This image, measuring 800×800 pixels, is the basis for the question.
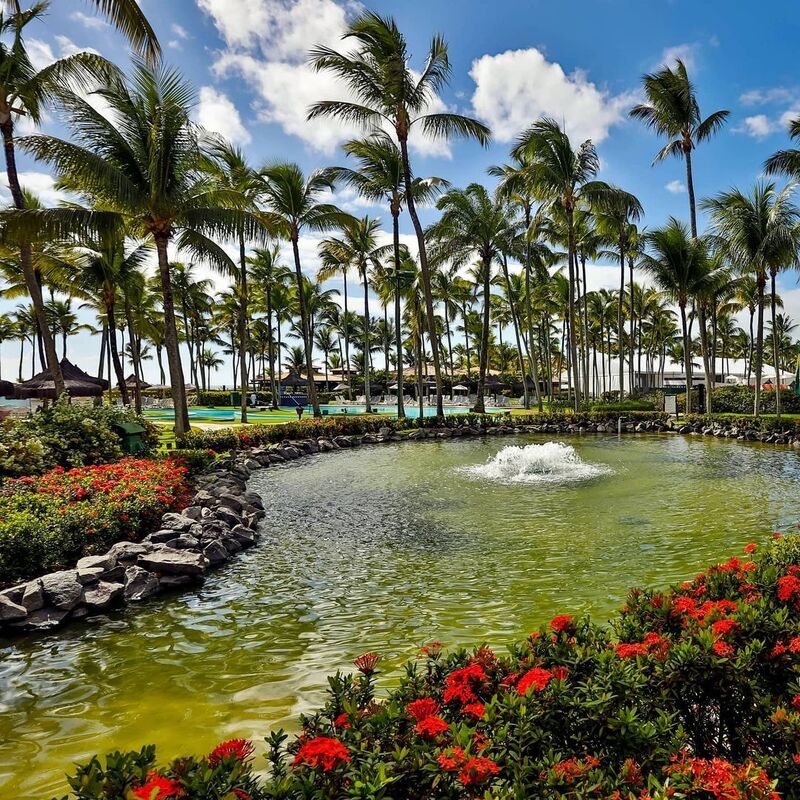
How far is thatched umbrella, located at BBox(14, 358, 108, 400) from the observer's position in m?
26.9

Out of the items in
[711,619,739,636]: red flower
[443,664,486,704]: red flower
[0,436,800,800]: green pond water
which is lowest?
[0,436,800,800]: green pond water

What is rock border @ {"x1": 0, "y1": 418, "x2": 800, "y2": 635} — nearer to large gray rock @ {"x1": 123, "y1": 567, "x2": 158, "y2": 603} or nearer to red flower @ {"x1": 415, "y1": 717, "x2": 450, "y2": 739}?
large gray rock @ {"x1": 123, "y1": 567, "x2": 158, "y2": 603}

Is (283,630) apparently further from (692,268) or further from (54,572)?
(692,268)

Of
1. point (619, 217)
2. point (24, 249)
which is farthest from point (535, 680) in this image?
point (619, 217)

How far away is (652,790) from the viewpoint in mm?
1945

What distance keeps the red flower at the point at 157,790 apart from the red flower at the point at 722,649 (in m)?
2.60

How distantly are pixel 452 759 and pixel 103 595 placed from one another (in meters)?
5.36

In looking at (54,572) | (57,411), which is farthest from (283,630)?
(57,411)

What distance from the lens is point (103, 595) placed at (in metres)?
5.88

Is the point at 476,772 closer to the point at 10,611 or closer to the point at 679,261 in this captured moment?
the point at 10,611

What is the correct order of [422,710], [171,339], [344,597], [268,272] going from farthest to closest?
[268,272] < [171,339] < [344,597] < [422,710]

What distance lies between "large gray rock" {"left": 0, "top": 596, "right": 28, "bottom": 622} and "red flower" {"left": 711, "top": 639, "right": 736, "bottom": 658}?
629 cm

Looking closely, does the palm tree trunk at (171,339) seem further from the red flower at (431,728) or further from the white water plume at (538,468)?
the red flower at (431,728)

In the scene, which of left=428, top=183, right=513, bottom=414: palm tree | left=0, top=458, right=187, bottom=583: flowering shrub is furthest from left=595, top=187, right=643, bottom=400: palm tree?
left=0, top=458, right=187, bottom=583: flowering shrub
